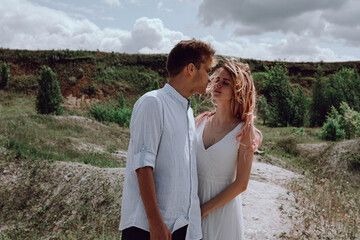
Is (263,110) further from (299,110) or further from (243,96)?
(243,96)

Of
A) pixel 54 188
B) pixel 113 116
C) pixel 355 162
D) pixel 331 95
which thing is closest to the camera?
pixel 54 188

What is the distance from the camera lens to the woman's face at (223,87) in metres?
2.42

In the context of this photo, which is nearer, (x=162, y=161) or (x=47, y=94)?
(x=162, y=161)

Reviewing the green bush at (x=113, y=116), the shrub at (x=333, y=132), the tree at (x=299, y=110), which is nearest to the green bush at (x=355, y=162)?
the shrub at (x=333, y=132)

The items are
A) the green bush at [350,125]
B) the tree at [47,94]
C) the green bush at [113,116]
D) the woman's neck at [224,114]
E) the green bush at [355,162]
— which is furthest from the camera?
the green bush at [113,116]

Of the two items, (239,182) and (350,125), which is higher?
(239,182)

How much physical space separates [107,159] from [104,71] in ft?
76.2

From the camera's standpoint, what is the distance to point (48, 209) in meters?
7.48

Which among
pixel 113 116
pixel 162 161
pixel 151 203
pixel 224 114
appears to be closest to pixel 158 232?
pixel 151 203

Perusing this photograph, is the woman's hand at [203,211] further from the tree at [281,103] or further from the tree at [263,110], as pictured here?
the tree at [263,110]

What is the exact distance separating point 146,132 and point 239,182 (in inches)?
33.8

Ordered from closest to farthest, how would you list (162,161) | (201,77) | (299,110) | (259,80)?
(162,161)
(201,77)
(299,110)
(259,80)

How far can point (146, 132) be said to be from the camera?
1.79 metres

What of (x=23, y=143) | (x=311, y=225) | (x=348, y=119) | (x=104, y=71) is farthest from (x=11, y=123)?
(x=104, y=71)
